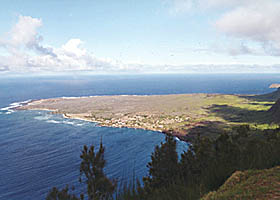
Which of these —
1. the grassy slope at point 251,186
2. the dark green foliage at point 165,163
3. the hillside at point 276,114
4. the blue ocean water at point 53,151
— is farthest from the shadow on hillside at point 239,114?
the grassy slope at point 251,186

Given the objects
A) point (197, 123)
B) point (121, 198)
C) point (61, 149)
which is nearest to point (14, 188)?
point (61, 149)

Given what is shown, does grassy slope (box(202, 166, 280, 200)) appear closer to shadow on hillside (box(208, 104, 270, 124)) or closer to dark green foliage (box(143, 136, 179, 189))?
dark green foliage (box(143, 136, 179, 189))

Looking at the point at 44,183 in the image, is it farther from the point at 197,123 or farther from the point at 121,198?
the point at 197,123

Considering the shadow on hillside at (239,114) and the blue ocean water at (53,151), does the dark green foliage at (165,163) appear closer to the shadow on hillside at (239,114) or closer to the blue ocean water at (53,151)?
the blue ocean water at (53,151)

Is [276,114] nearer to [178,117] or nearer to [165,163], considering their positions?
[178,117]

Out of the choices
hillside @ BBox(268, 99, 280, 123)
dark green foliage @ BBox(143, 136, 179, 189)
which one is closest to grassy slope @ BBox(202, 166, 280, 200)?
dark green foliage @ BBox(143, 136, 179, 189)
